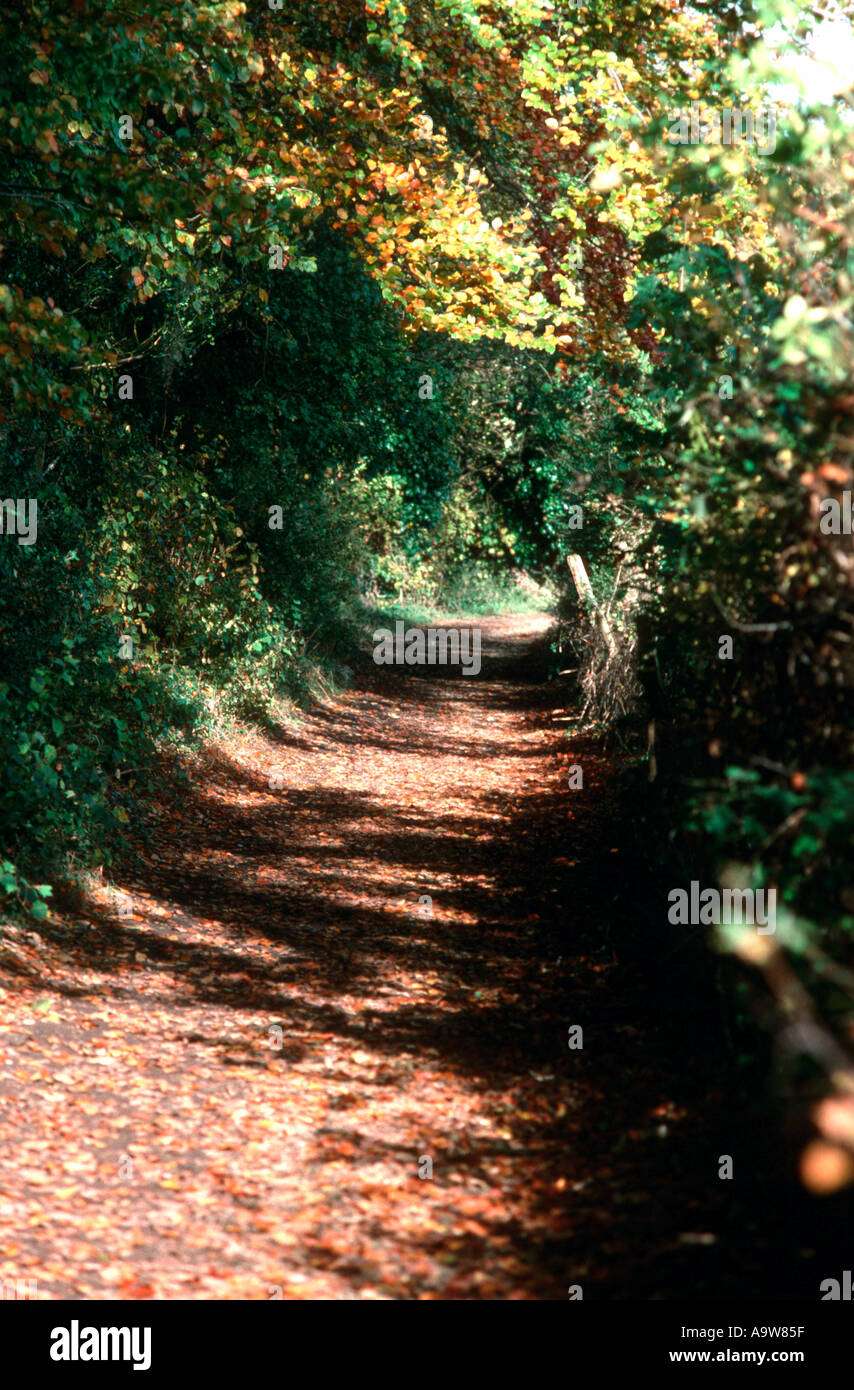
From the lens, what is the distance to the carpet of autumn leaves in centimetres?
458

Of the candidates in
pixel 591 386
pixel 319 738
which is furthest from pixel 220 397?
pixel 591 386

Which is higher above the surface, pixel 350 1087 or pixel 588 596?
pixel 588 596

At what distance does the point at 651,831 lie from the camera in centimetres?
853

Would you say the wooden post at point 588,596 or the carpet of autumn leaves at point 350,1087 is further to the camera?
the wooden post at point 588,596

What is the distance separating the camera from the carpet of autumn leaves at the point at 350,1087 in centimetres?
458

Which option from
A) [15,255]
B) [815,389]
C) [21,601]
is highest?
[15,255]

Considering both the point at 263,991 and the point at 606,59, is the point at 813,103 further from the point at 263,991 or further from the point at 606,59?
the point at 606,59

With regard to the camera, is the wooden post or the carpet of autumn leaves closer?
the carpet of autumn leaves

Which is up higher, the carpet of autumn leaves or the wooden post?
the wooden post

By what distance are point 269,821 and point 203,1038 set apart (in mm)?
5307

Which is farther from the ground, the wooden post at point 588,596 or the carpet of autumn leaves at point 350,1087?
the wooden post at point 588,596

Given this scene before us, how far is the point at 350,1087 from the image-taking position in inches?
246

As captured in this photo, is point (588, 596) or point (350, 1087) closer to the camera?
point (350, 1087)
